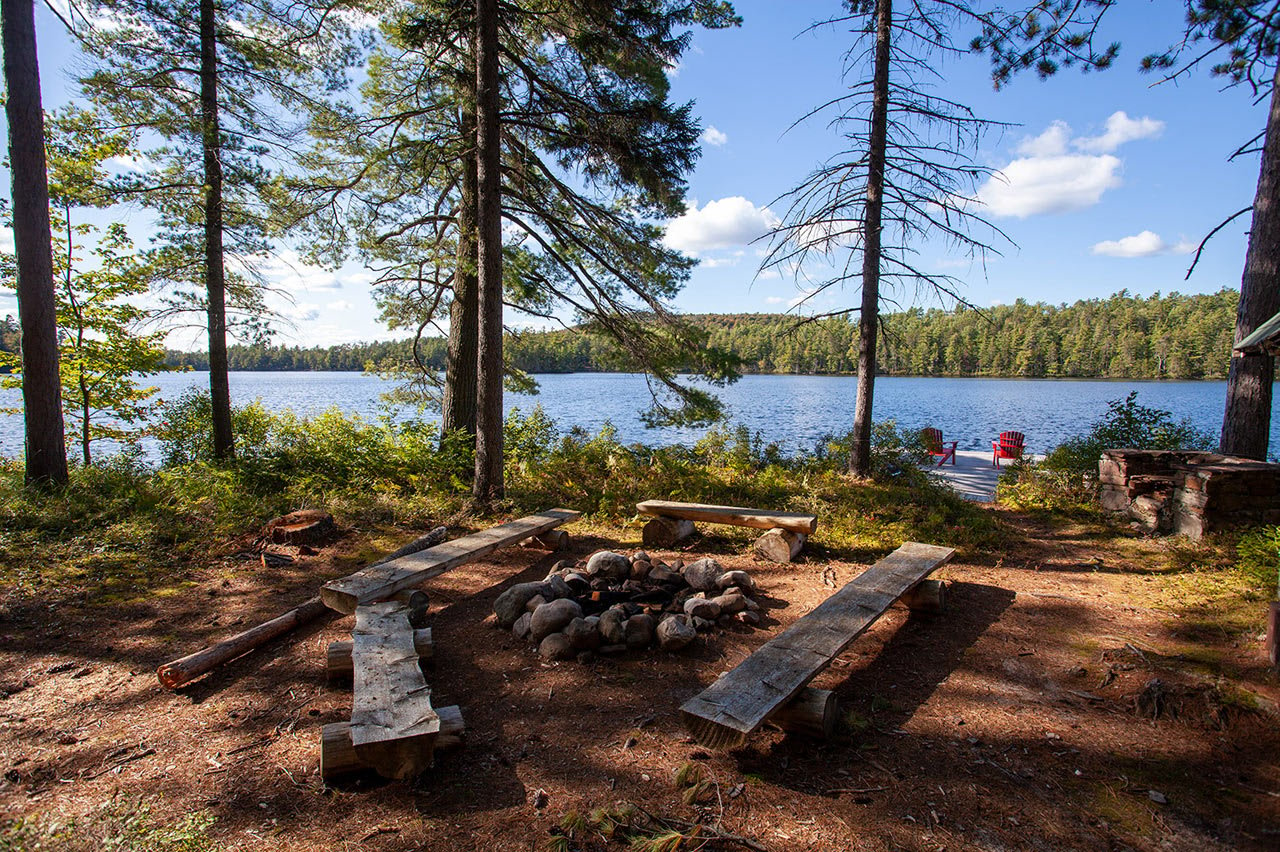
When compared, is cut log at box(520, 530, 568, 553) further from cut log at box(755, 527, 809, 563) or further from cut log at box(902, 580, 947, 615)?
cut log at box(902, 580, 947, 615)

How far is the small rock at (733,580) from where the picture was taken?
5.12m

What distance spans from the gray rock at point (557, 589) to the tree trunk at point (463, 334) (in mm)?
5525

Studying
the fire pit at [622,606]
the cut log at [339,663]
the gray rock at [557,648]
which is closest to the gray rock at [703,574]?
the fire pit at [622,606]

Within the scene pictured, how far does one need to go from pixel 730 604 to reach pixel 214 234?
31.7 ft

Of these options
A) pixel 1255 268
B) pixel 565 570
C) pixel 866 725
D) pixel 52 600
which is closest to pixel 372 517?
pixel 52 600

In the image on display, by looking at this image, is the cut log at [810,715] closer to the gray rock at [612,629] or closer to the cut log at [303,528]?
the gray rock at [612,629]

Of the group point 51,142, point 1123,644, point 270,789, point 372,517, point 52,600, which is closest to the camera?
point 270,789

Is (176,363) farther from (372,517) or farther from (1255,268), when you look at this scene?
(1255,268)

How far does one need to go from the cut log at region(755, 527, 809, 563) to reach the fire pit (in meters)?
1.17

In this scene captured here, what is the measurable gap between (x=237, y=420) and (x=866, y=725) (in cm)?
1204

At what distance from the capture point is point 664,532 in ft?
22.3

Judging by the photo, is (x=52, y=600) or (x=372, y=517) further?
(x=372, y=517)

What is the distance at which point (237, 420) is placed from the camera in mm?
11188

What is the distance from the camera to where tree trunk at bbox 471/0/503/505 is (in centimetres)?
749
